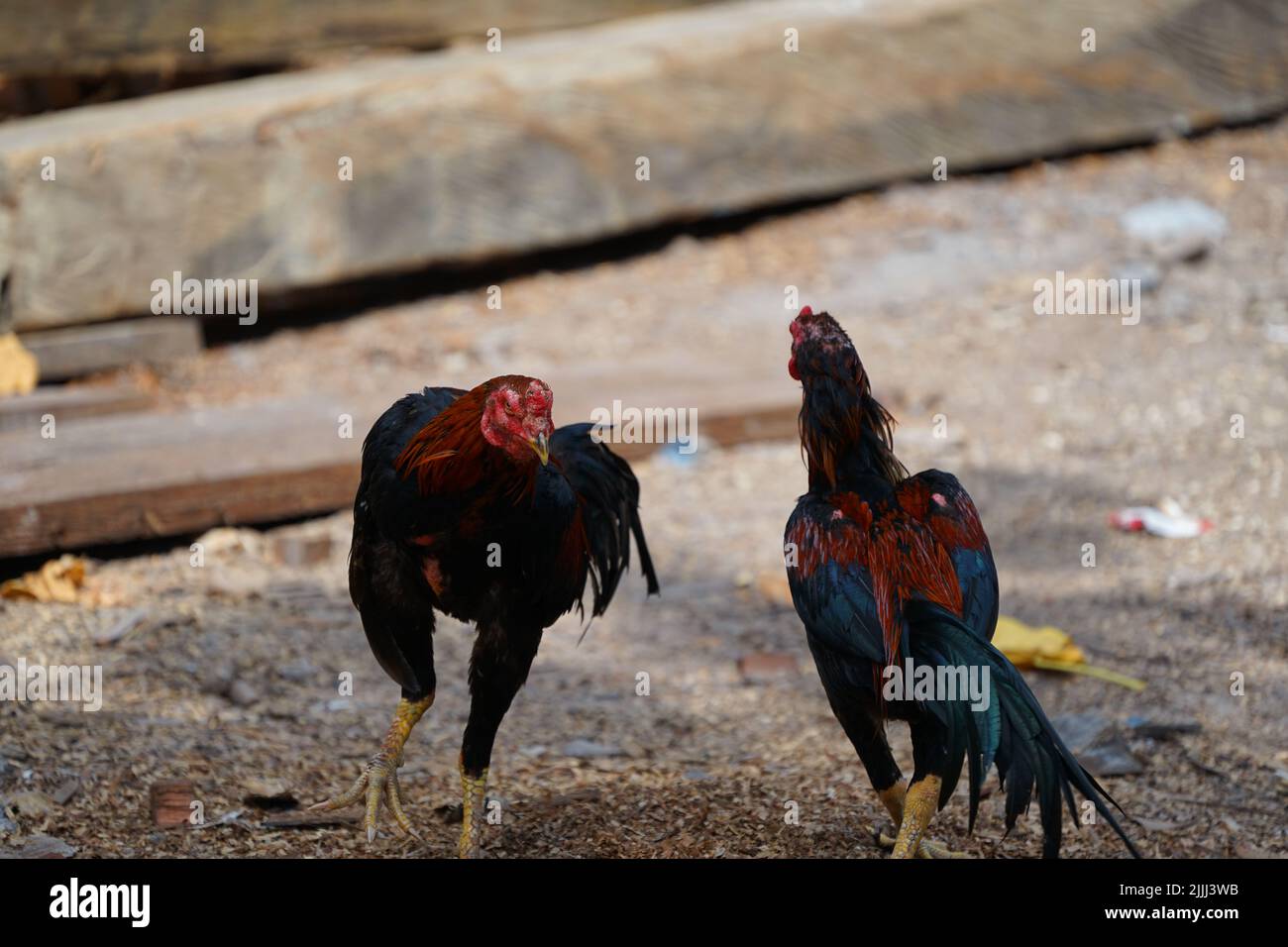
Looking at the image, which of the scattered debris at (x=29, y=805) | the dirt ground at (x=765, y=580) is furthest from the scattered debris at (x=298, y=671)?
the scattered debris at (x=29, y=805)

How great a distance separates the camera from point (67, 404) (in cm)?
669

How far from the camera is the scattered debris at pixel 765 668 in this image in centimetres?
500

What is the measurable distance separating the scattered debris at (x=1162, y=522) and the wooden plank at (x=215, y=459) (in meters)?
1.54

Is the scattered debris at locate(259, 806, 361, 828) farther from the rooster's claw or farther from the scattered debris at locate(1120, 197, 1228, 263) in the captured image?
the scattered debris at locate(1120, 197, 1228, 263)

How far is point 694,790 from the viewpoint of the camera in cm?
411

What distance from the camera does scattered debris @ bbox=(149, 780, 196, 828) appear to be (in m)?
3.79

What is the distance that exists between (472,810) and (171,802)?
0.81 metres

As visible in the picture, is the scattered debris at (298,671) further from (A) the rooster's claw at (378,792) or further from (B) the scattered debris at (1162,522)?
(B) the scattered debris at (1162,522)

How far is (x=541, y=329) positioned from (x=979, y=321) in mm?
2327

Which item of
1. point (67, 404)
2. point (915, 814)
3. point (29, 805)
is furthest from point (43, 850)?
point (67, 404)

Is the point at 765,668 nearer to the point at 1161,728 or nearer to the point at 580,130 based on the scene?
the point at 1161,728

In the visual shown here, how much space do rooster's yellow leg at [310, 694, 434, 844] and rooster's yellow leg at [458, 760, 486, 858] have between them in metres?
0.18

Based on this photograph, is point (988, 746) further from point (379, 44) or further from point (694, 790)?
point (379, 44)
